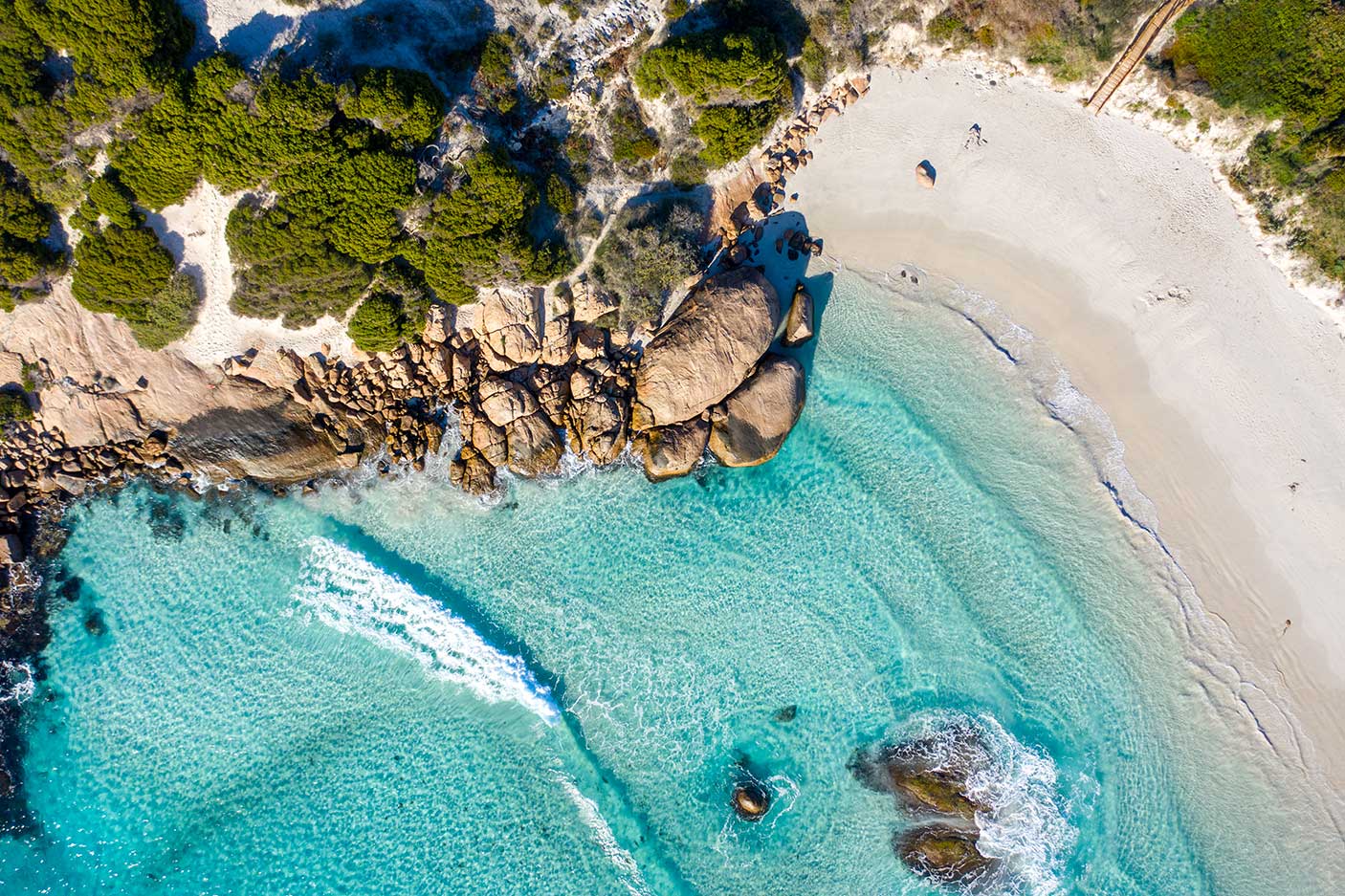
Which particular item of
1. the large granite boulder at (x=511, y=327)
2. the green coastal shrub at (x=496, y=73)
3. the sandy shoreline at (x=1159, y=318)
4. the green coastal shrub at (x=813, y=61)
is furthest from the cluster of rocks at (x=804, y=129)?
the large granite boulder at (x=511, y=327)

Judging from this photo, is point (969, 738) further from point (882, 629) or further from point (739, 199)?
point (739, 199)

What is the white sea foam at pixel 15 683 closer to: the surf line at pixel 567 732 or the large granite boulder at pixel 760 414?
the surf line at pixel 567 732

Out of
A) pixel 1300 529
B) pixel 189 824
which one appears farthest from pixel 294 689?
pixel 1300 529

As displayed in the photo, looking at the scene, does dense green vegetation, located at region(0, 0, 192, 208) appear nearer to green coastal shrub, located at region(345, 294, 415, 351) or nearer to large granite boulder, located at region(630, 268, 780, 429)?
green coastal shrub, located at region(345, 294, 415, 351)

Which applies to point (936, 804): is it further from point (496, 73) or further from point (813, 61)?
point (496, 73)

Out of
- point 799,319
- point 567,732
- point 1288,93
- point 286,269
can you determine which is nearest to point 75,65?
point 286,269
